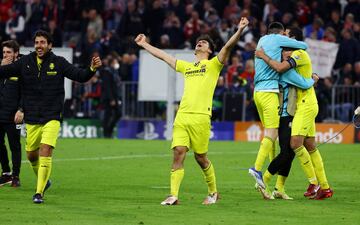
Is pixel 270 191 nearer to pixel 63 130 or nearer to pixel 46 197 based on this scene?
pixel 46 197

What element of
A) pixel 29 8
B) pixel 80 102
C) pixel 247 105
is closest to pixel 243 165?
pixel 247 105

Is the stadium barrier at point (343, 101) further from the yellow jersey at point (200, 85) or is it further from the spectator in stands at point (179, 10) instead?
the yellow jersey at point (200, 85)

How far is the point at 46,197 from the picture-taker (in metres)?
17.0

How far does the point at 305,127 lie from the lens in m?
16.7

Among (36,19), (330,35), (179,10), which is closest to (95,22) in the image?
(36,19)

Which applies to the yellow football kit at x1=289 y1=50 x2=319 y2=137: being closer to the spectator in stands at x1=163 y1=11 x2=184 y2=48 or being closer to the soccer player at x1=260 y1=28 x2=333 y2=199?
the soccer player at x1=260 y1=28 x2=333 y2=199

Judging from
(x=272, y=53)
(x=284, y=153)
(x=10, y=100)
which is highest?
(x=272, y=53)

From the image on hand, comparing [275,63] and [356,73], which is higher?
[275,63]

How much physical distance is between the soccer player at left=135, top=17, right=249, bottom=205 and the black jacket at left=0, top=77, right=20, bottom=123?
354 centimetres

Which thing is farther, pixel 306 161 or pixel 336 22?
pixel 336 22

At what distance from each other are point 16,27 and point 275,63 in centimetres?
2432

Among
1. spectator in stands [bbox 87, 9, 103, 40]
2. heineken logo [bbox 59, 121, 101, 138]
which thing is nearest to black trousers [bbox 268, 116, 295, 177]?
heineken logo [bbox 59, 121, 101, 138]

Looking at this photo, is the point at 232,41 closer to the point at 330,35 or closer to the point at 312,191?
the point at 312,191

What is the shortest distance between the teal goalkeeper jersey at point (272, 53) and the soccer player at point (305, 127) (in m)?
0.13
